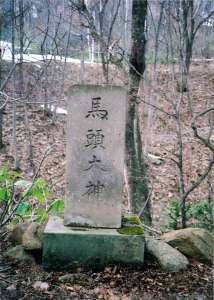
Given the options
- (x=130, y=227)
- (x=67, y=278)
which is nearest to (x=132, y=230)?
(x=130, y=227)

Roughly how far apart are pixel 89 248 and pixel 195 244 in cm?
115

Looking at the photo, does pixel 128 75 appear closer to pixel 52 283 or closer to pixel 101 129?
pixel 101 129

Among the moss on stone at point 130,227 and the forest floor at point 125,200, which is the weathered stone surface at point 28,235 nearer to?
the forest floor at point 125,200

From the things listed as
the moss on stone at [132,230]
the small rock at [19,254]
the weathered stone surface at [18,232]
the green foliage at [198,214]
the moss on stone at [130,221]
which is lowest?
the green foliage at [198,214]

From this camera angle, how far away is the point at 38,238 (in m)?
4.46

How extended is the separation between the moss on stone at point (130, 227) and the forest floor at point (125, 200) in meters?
0.38

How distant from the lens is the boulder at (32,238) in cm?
→ 439

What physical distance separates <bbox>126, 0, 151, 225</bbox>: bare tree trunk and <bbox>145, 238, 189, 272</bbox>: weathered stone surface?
7.27 feet

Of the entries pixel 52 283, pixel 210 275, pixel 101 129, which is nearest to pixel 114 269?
A: pixel 52 283

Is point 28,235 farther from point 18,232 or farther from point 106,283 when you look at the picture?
point 106,283

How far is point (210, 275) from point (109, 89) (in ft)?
7.22

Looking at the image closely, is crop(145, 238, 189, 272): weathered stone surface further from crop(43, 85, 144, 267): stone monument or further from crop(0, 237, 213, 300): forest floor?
crop(43, 85, 144, 267): stone monument

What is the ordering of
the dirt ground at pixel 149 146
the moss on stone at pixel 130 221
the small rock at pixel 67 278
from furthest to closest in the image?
the dirt ground at pixel 149 146, the moss on stone at pixel 130 221, the small rock at pixel 67 278

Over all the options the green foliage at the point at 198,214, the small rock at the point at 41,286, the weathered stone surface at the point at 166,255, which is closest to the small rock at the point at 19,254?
the small rock at the point at 41,286
